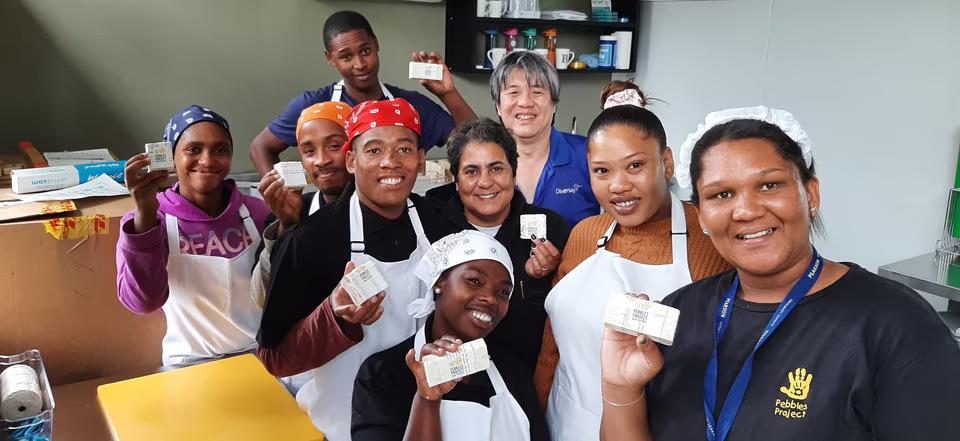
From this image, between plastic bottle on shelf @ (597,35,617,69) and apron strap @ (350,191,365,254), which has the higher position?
plastic bottle on shelf @ (597,35,617,69)

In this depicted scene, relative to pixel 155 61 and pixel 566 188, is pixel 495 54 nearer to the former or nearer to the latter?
pixel 155 61

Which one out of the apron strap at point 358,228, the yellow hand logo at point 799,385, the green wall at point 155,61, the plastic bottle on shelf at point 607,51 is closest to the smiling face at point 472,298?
the apron strap at point 358,228

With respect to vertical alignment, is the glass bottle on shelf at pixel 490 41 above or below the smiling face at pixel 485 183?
above

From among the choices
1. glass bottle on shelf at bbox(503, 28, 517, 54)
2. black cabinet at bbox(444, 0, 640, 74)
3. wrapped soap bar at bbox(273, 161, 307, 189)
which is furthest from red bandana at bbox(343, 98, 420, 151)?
glass bottle on shelf at bbox(503, 28, 517, 54)

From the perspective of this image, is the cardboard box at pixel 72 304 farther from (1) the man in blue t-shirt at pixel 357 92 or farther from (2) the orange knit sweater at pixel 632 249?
(2) the orange knit sweater at pixel 632 249

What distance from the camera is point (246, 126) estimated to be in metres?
3.73

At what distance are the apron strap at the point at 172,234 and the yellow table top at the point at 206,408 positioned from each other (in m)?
0.37

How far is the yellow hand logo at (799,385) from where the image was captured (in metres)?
1.12

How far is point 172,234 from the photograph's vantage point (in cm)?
190

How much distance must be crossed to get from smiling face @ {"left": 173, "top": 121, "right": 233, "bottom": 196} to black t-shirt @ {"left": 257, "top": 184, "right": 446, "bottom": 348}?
394mm

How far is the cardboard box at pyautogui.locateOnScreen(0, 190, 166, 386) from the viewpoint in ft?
5.94

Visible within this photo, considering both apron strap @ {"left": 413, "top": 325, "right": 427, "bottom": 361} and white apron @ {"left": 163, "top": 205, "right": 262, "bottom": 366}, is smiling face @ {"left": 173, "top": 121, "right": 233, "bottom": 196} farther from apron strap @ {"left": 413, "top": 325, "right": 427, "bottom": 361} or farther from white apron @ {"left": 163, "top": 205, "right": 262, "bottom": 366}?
apron strap @ {"left": 413, "top": 325, "right": 427, "bottom": 361}

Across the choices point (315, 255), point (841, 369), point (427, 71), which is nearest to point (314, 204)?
point (315, 255)

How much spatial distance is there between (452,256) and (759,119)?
0.67 meters
